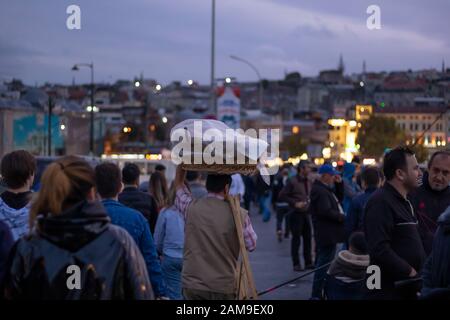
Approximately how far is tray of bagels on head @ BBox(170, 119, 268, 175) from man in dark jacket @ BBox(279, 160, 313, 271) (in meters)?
9.46

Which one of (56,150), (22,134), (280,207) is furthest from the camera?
(56,150)

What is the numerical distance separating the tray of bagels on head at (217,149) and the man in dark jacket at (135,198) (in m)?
2.28

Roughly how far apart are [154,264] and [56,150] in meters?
86.9

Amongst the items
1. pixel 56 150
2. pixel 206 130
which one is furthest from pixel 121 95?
pixel 206 130

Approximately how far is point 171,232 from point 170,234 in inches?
→ 0.8

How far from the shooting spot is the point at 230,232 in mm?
7105

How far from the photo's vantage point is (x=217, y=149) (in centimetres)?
735

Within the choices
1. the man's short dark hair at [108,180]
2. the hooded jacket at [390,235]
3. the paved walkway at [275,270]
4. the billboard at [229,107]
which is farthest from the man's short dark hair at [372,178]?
the billboard at [229,107]

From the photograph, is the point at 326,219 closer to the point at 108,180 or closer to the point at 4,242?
the point at 108,180

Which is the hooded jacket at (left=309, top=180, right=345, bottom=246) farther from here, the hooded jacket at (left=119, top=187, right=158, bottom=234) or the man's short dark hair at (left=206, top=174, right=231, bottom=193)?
the man's short dark hair at (left=206, top=174, right=231, bottom=193)

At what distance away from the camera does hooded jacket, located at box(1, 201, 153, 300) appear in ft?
15.8

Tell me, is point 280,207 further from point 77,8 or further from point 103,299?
point 103,299

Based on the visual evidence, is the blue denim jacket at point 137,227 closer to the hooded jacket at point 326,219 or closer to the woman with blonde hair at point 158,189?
the woman with blonde hair at point 158,189

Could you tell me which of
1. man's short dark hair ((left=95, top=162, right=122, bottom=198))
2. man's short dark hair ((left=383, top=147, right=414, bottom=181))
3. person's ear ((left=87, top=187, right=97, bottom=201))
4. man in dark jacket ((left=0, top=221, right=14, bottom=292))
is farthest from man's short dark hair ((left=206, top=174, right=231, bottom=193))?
person's ear ((left=87, top=187, right=97, bottom=201))
